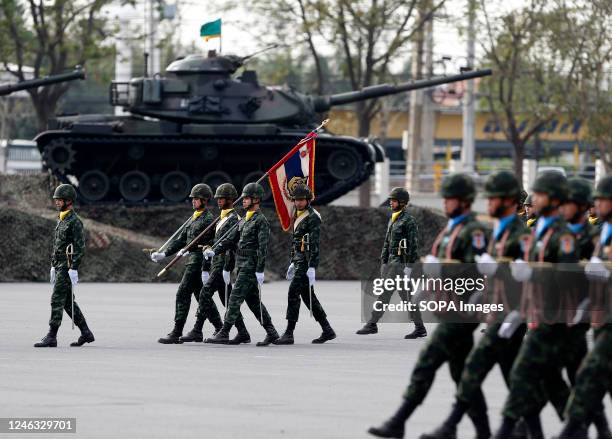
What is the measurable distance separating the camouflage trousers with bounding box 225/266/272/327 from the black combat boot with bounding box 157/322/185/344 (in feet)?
1.93

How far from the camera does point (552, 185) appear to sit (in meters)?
10.5

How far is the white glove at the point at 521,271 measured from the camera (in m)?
10.3

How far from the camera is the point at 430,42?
4516 centimetres

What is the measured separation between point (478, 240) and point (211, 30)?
22708 mm

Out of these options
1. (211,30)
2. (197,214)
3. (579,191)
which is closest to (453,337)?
(579,191)

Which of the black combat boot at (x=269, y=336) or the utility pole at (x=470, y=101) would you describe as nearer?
the black combat boot at (x=269, y=336)

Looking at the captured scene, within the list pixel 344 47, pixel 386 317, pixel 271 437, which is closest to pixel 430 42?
pixel 344 47

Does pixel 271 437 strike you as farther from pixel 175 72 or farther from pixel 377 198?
pixel 377 198

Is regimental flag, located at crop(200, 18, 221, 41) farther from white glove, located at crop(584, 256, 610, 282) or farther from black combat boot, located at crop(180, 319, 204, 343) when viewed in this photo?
white glove, located at crop(584, 256, 610, 282)

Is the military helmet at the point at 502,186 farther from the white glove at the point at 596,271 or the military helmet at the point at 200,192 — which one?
the military helmet at the point at 200,192

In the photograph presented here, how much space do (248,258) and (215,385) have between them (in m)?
3.98

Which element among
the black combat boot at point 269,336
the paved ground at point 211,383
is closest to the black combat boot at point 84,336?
the paved ground at point 211,383

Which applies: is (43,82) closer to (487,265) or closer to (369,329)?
(369,329)

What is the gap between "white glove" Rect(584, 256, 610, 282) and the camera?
1034cm
